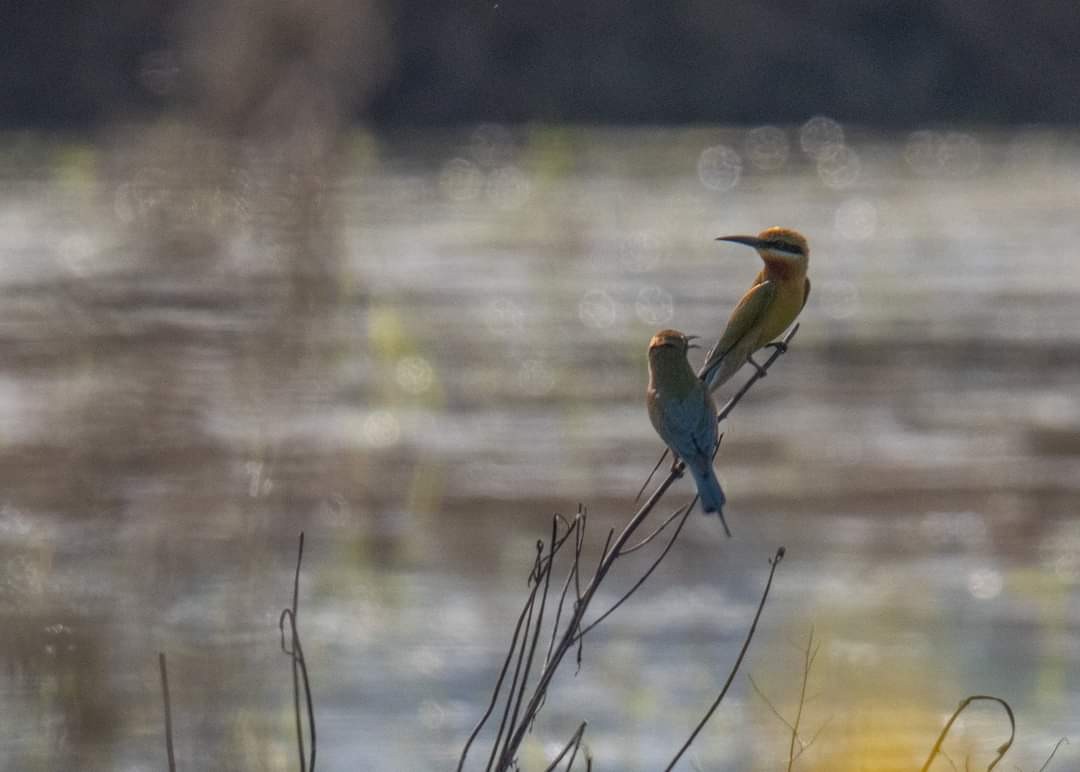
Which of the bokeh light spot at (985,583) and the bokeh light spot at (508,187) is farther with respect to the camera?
the bokeh light spot at (508,187)

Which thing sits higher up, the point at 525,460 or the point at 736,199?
the point at 736,199

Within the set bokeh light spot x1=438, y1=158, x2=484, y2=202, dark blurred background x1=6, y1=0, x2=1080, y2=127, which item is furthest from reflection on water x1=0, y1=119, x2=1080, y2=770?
dark blurred background x1=6, y1=0, x2=1080, y2=127

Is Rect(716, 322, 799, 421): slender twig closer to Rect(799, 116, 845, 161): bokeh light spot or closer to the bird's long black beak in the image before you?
the bird's long black beak

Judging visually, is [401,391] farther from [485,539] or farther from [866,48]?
[866,48]

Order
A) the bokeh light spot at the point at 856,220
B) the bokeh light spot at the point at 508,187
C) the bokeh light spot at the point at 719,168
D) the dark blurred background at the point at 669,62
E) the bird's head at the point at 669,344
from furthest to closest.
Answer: the dark blurred background at the point at 669,62 → the bokeh light spot at the point at 719,168 → the bokeh light spot at the point at 508,187 → the bokeh light spot at the point at 856,220 → the bird's head at the point at 669,344

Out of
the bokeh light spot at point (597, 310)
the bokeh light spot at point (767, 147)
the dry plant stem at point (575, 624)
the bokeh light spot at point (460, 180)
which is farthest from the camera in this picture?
the bokeh light spot at point (767, 147)

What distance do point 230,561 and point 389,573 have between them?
110 inches

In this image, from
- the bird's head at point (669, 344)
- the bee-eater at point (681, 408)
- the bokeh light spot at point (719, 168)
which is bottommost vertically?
the bee-eater at point (681, 408)

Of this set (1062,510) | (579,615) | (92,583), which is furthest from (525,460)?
(579,615)

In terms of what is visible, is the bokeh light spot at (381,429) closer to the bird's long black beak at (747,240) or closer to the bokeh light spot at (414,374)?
the bokeh light spot at (414,374)

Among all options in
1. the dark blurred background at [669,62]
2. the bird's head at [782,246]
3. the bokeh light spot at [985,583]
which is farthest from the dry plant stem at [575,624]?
the dark blurred background at [669,62]

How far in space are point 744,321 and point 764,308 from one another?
0.05m

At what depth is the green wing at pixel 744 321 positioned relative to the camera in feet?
10.9

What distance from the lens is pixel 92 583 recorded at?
12.9 feet
